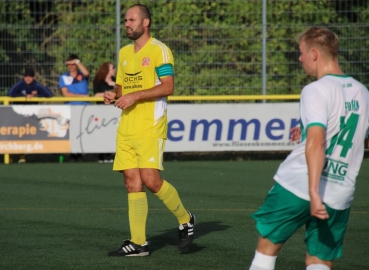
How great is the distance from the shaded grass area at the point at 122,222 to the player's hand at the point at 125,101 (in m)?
1.24

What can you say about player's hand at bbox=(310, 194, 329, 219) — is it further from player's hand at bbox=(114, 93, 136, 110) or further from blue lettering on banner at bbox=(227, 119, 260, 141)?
blue lettering on banner at bbox=(227, 119, 260, 141)

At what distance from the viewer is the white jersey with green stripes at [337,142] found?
4.45 meters

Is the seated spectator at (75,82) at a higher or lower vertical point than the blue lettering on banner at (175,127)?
higher

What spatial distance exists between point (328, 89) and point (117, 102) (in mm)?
2645

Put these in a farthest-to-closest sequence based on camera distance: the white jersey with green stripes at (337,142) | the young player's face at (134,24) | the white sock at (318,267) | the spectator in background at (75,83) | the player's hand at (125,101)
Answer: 1. the spectator in background at (75,83)
2. the young player's face at (134,24)
3. the player's hand at (125,101)
4. the white sock at (318,267)
5. the white jersey with green stripes at (337,142)

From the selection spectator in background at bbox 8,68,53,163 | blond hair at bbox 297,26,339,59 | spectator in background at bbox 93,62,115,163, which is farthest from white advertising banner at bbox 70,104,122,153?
blond hair at bbox 297,26,339,59

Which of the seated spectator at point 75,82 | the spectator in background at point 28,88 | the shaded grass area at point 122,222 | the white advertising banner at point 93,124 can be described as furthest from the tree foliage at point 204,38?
the shaded grass area at point 122,222

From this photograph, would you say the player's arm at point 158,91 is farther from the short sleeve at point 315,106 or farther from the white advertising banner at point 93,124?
the white advertising banner at point 93,124

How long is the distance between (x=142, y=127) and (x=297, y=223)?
2581mm

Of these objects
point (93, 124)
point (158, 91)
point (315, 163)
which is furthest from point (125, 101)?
point (93, 124)

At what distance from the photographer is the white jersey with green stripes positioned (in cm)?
445

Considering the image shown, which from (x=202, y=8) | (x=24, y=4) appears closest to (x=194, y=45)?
(x=202, y=8)

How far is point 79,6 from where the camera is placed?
16.2 meters

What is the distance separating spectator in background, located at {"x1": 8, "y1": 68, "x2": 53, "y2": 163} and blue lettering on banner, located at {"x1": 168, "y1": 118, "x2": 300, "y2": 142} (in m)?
2.50
